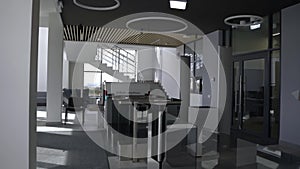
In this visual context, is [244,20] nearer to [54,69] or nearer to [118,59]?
[54,69]

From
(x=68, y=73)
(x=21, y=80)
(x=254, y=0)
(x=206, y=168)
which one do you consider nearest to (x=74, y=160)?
(x=206, y=168)

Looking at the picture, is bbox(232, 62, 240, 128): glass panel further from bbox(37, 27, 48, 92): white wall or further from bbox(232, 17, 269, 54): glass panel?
Result: bbox(37, 27, 48, 92): white wall

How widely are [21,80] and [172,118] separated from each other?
783 centimetres

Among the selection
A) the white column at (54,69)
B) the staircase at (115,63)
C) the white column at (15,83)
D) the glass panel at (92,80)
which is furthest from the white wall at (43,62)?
the white column at (15,83)

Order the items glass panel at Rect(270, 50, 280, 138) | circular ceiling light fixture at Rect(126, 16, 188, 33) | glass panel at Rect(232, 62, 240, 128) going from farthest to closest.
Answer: glass panel at Rect(232, 62, 240, 128) < circular ceiling light fixture at Rect(126, 16, 188, 33) < glass panel at Rect(270, 50, 280, 138)

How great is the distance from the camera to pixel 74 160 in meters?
3.94

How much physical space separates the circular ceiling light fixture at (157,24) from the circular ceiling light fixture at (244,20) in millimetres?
1214

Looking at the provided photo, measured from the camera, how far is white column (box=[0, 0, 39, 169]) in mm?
1146

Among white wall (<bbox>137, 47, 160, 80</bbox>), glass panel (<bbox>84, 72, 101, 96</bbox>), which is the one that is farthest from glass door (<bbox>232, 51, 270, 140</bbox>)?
glass panel (<bbox>84, 72, 101, 96</bbox>)

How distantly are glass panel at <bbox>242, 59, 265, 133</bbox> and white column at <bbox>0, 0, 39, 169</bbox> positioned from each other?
5.97m

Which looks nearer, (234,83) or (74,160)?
(74,160)

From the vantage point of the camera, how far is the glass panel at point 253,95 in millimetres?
6309

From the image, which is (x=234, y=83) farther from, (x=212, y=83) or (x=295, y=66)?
(x=295, y=66)

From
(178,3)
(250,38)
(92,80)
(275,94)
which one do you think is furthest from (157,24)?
(92,80)
